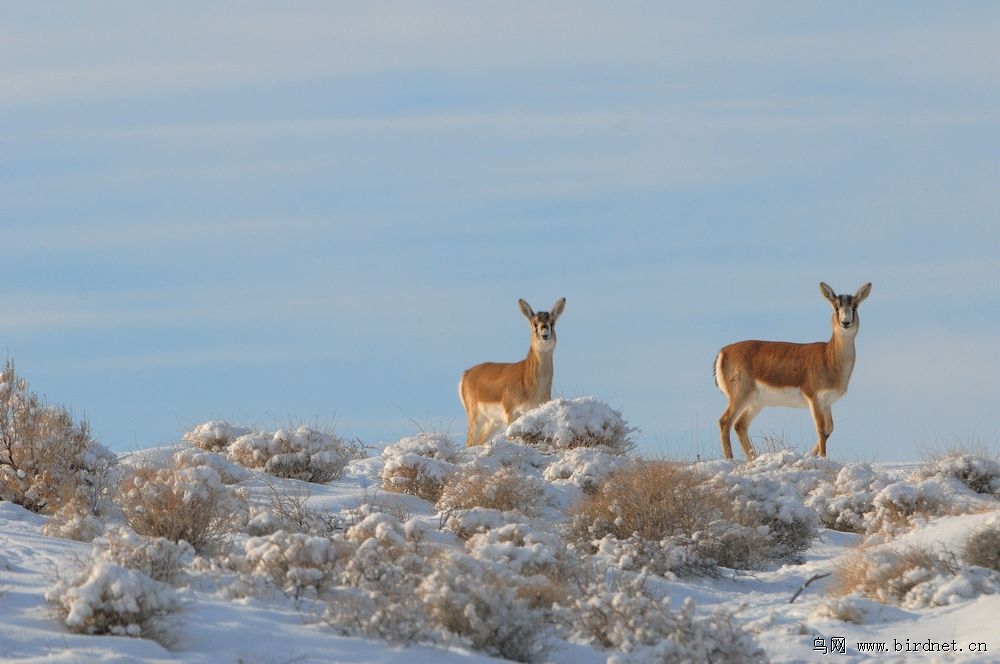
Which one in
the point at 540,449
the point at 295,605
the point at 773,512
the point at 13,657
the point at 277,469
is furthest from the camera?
the point at 540,449

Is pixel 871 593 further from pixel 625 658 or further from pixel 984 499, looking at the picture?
pixel 984 499

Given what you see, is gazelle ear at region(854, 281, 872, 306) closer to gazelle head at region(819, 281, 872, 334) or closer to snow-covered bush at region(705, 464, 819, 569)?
gazelle head at region(819, 281, 872, 334)

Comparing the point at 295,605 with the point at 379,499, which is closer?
the point at 295,605

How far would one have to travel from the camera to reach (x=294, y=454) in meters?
15.3

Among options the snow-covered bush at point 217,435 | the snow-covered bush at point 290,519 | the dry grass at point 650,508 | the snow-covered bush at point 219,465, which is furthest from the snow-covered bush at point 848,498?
the snow-covered bush at point 217,435

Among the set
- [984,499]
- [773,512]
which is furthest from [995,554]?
[984,499]

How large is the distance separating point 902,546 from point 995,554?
29.9 inches

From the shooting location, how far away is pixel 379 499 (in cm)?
1352

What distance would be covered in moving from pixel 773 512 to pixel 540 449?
5232 millimetres

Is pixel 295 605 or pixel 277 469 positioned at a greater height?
pixel 277 469

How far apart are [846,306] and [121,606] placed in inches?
674

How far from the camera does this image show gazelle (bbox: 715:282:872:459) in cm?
2234

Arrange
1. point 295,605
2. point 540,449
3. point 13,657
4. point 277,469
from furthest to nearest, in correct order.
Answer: point 540,449
point 277,469
point 295,605
point 13,657

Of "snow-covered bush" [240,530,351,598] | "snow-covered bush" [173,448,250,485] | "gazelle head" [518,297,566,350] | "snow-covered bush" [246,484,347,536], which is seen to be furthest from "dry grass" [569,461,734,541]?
"gazelle head" [518,297,566,350]
